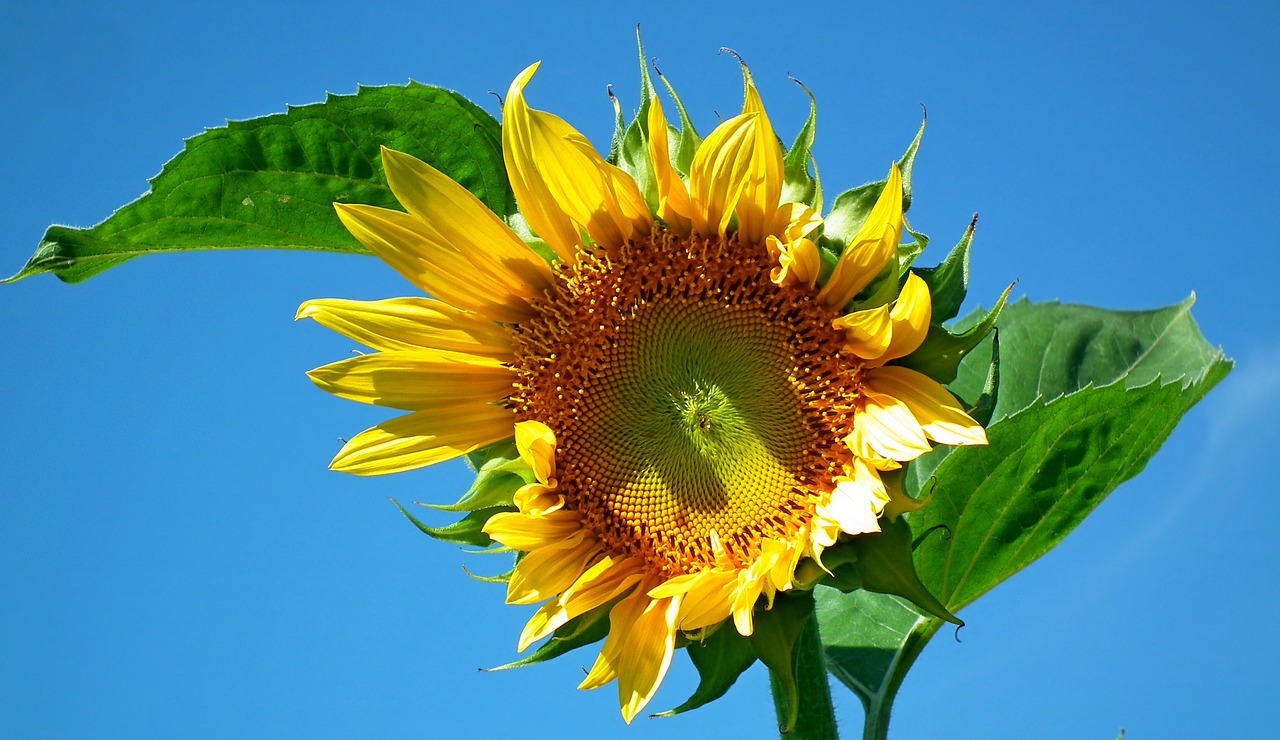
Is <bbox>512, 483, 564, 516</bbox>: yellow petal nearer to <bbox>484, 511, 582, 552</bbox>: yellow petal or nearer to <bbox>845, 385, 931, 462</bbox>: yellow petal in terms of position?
<bbox>484, 511, 582, 552</bbox>: yellow petal

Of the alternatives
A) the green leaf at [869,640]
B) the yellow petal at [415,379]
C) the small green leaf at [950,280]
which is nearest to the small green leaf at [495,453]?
the yellow petal at [415,379]

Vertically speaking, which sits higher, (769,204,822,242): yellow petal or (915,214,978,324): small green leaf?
(769,204,822,242): yellow petal

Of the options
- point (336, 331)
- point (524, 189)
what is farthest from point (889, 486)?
point (336, 331)

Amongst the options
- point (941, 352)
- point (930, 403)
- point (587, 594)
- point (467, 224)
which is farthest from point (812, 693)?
point (467, 224)

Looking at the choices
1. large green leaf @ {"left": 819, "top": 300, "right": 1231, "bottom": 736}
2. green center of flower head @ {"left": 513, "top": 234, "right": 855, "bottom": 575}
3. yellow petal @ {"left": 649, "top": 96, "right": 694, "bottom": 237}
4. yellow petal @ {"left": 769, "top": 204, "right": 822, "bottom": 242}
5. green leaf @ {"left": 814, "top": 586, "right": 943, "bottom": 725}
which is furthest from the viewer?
green leaf @ {"left": 814, "top": 586, "right": 943, "bottom": 725}

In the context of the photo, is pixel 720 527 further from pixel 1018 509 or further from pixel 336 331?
pixel 336 331

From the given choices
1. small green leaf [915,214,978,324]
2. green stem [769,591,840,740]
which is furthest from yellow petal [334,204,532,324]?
green stem [769,591,840,740]

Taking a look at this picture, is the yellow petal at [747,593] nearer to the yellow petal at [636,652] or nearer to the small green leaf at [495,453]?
the yellow petal at [636,652]
